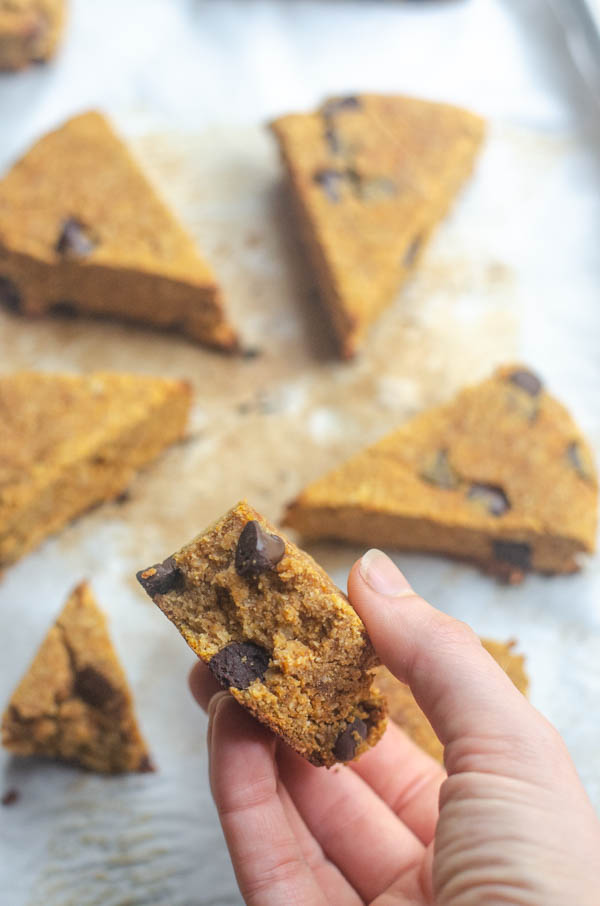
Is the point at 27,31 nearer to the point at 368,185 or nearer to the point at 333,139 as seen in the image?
the point at 333,139

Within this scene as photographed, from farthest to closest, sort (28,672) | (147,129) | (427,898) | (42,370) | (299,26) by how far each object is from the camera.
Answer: (299,26) → (147,129) → (42,370) → (28,672) → (427,898)

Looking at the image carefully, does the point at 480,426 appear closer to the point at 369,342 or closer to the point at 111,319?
the point at 369,342

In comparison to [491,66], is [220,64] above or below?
above

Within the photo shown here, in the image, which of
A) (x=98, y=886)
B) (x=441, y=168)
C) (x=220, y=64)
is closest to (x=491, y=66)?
(x=441, y=168)

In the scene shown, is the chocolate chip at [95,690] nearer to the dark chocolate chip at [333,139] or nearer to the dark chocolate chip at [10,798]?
the dark chocolate chip at [10,798]

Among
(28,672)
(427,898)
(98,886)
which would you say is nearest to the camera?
(427,898)

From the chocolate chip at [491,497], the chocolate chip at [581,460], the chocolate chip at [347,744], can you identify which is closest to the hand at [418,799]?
the chocolate chip at [347,744]

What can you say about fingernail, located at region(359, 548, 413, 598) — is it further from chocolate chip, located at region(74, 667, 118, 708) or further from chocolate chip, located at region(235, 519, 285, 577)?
chocolate chip, located at region(74, 667, 118, 708)
